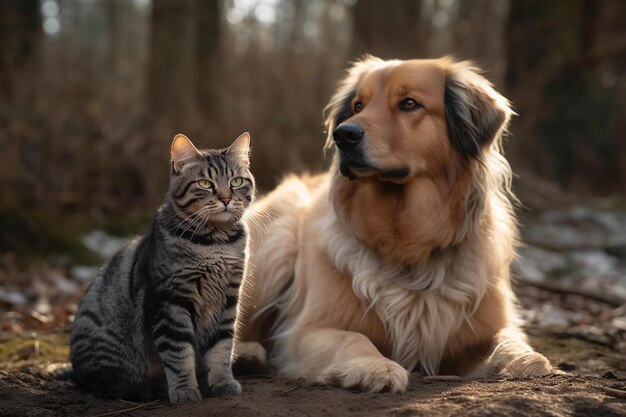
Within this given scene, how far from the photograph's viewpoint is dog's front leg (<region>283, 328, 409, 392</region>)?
3.30 m

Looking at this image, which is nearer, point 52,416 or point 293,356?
point 52,416

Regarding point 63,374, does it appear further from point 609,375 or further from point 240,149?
point 609,375

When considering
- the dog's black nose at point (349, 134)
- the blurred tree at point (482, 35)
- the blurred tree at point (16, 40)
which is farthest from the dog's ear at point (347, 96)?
the blurred tree at point (482, 35)

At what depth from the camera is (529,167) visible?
11.8m

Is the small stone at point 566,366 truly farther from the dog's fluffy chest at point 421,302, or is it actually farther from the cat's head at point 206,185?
the cat's head at point 206,185

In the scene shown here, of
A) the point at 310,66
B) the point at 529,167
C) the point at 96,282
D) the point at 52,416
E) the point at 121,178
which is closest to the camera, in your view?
the point at 52,416

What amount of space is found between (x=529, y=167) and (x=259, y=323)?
806 centimetres

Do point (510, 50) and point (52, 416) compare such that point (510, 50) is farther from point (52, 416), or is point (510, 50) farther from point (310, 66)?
point (52, 416)

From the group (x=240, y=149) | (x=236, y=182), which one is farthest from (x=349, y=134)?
(x=236, y=182)

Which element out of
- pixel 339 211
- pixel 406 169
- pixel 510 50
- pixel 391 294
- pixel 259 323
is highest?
pixel 510 50

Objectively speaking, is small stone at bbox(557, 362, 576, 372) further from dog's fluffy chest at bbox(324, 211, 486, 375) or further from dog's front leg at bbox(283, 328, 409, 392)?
dog's front leg at bbox(283, 328, 409, 392)

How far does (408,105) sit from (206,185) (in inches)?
53.1

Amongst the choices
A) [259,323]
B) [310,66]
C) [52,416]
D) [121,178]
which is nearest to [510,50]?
[310,66]

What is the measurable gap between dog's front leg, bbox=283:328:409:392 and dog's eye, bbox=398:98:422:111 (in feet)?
4.15
